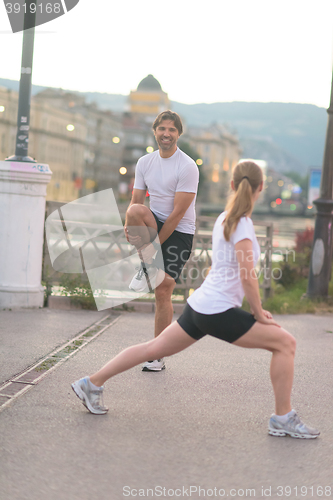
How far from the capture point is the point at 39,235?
7.95 m

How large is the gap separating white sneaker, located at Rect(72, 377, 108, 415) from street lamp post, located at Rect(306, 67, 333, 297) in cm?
611

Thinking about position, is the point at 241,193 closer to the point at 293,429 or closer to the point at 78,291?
the point at 293,429

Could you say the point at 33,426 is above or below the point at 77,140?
below

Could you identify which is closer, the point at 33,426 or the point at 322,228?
the point at 33,426

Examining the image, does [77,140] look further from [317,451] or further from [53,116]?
[317,451]

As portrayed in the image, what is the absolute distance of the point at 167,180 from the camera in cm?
490

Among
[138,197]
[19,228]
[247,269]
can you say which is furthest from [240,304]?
[19,228]

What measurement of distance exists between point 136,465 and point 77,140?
98656 mm

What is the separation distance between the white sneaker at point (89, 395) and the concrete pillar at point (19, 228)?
411 centimetres

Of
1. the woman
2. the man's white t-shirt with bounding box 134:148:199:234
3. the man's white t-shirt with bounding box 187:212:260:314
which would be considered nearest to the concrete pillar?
the man's white t-shirt with bounding box 134:148:199:234

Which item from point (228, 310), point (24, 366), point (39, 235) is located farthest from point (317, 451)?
point (39, 235)

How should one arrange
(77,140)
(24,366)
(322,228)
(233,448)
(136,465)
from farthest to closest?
(77,140) < (322,228) < (24,366) < (233,448) < (136,465)

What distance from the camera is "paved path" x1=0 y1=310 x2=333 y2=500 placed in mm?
2928

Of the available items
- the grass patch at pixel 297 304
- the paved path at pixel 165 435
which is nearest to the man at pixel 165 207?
the paved path at pixel 165 435
